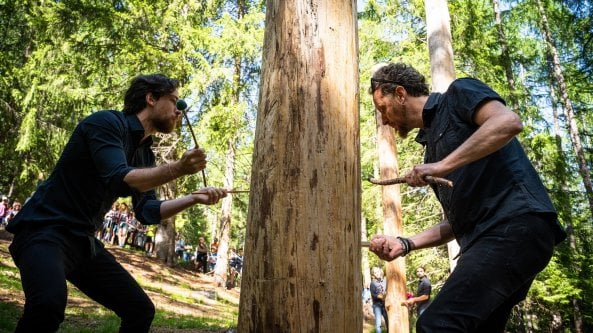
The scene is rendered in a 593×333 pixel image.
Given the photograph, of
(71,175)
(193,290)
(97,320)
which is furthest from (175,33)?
(71,175)

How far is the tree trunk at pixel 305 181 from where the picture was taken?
1841 mm

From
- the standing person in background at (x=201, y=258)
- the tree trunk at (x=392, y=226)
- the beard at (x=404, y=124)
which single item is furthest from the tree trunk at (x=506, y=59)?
the standing person in background at (x=201, y=258)

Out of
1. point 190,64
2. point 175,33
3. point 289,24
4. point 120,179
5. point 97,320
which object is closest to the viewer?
point 289,24

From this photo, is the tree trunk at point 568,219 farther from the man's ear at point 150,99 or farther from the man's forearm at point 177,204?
the man's ear at point 150,99

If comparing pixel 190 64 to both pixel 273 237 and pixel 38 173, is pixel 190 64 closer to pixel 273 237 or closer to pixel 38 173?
pixel 38 173

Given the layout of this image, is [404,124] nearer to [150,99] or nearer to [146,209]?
[150,99]

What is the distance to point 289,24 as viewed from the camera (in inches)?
82.4

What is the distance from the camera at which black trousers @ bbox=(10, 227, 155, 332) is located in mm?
2184

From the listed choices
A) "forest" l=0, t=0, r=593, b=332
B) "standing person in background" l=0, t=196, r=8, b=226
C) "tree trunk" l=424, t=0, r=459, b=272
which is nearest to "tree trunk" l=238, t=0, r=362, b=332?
"tree trunk" l=424, t=0, r=459, b=272

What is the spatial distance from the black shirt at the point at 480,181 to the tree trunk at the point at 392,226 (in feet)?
18.0

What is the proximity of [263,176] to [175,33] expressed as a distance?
44.9 feet

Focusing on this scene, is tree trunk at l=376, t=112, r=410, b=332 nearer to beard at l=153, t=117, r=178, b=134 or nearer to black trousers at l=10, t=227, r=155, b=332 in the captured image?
beard at l=153, t=117, r=178, b=134

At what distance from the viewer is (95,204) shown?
8.80 ft

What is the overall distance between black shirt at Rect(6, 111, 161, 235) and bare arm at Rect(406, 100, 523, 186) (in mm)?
1604
